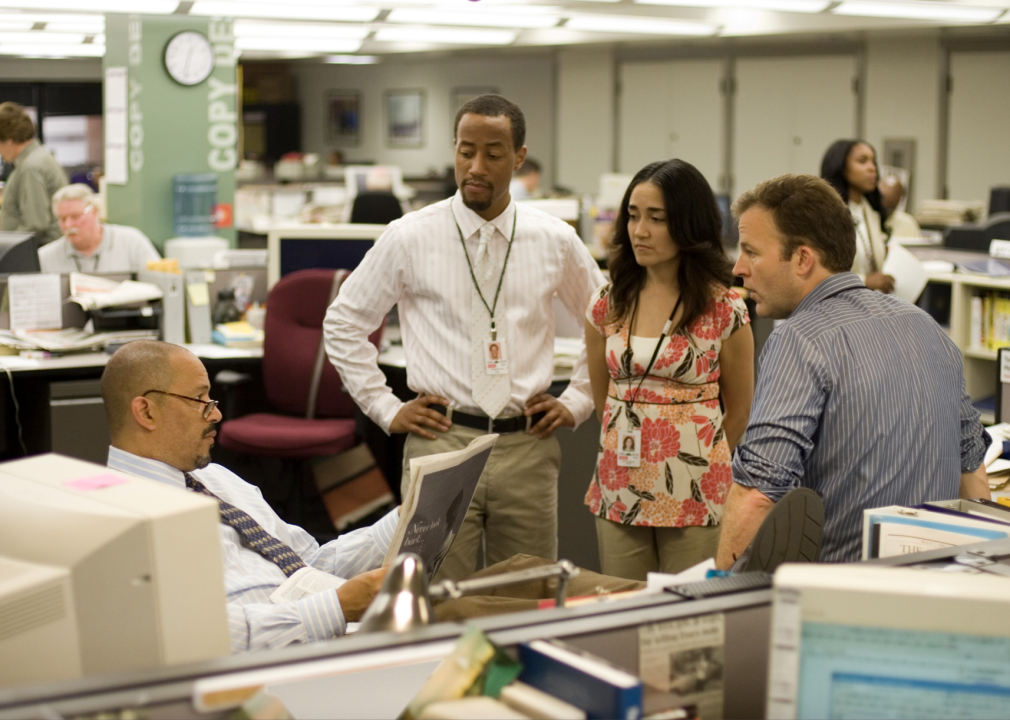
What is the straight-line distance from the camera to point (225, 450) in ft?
15.9

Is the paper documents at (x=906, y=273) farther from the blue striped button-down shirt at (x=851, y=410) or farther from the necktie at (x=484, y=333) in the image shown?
the blue striped button-down shirt at (x=851, y=410)

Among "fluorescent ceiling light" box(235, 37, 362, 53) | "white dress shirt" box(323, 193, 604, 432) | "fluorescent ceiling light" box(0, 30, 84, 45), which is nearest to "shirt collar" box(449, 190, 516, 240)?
"white dress shirt" box(323, 193, 604, 432)

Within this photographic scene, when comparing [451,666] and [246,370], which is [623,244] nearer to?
[451,666]

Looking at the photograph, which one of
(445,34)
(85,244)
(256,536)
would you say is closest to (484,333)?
(256,536)

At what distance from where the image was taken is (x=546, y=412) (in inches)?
110

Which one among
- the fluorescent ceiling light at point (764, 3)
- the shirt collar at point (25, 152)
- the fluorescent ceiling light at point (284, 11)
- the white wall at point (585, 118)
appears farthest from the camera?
the white wall at point (585, 118)

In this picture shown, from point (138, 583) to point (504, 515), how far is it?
1.57 metres

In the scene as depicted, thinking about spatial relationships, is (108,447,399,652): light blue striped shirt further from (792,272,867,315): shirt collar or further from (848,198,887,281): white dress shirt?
(848,198,887,281): white dress shirt

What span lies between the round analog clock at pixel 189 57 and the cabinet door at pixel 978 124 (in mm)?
6374

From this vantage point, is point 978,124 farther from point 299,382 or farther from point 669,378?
point 669,378

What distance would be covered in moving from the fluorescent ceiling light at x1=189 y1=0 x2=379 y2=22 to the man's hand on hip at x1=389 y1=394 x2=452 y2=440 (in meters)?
4.84

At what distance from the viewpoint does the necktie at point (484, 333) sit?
2723 millimetres

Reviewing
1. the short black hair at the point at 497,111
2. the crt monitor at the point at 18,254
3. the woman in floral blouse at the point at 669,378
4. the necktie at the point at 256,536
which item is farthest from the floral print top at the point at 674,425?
the crt monitor at the point at 18,254

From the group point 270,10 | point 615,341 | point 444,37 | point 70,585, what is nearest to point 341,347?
point 615,341
